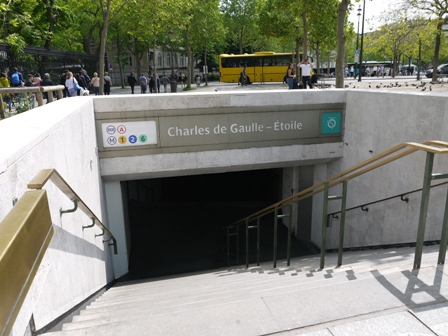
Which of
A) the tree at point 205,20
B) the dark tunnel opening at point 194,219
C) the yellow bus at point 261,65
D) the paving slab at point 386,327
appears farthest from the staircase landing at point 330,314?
the yellow bus at point 261,65

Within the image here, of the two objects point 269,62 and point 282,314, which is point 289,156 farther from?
point 269,62

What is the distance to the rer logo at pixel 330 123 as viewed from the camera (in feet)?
30.2

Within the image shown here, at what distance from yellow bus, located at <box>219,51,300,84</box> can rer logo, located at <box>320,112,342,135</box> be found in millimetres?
23442

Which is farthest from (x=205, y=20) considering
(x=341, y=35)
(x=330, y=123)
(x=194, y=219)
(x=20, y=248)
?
(x=20, y=248)

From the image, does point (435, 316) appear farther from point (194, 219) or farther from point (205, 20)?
point (205, 20)

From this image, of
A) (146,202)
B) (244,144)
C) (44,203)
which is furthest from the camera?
(146,202)

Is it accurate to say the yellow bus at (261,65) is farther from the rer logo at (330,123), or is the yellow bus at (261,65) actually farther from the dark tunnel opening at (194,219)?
the rer logo at (330,123)

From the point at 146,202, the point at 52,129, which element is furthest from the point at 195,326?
the point at 146,202

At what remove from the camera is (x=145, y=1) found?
1798 centimetres

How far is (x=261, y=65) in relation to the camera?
1283 inches

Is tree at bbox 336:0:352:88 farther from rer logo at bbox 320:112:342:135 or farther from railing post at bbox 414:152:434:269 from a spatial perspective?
railing post at bbox 414:152:434:269

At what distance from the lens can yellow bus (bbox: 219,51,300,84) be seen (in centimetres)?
3241

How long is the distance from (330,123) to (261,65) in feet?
80.4

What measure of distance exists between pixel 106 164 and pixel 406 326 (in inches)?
275
